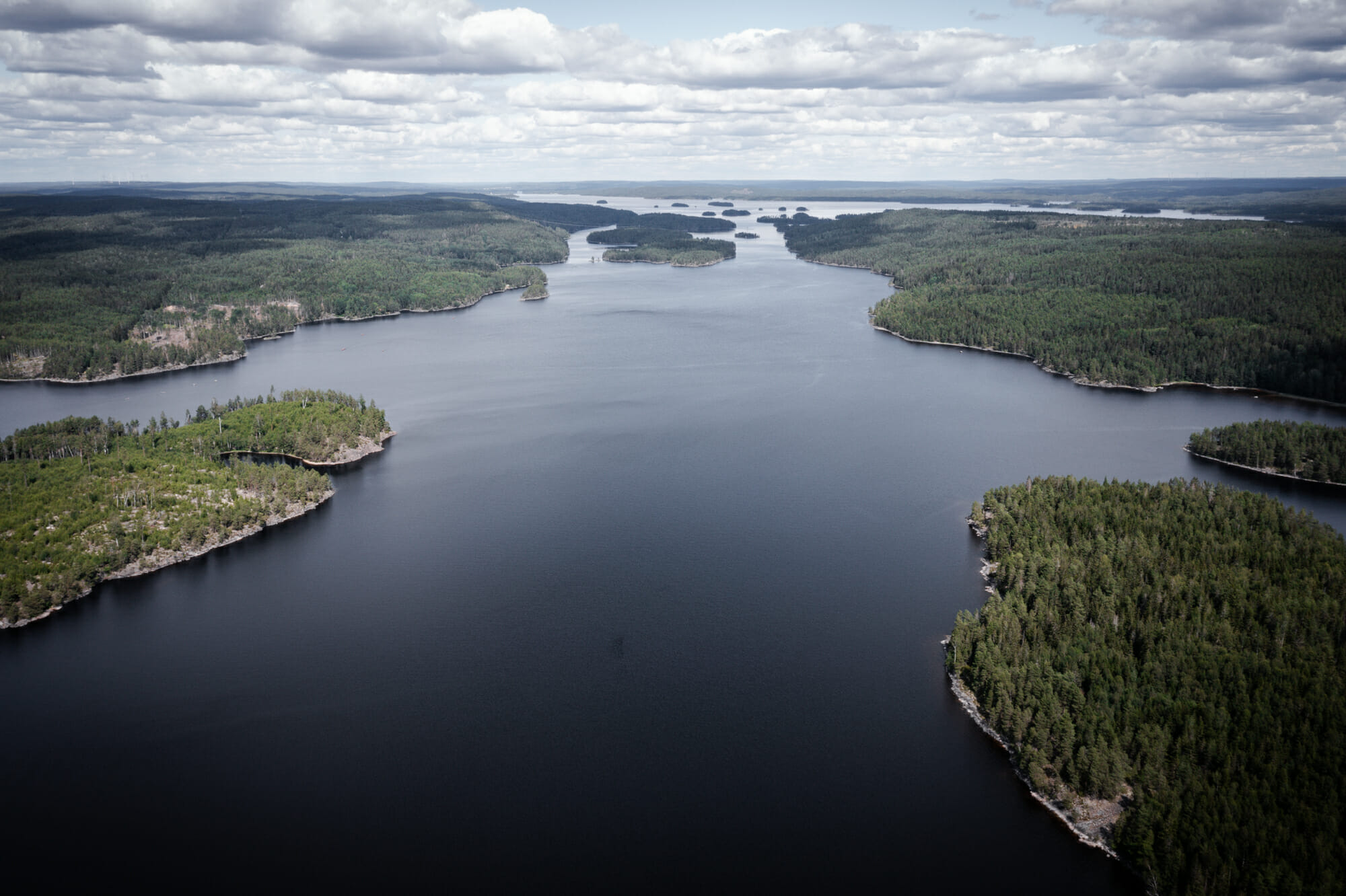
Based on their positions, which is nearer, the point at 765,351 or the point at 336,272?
the point at 765,351

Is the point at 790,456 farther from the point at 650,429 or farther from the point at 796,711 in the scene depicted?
the point at 796,711

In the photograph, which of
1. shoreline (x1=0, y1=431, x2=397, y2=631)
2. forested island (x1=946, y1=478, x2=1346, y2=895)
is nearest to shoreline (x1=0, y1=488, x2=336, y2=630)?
shoreline (x1=0, y1=431, x2=397, y2=631)

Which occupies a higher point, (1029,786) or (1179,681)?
(1179,681)

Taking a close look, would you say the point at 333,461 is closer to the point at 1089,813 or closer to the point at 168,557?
the point at 168,557

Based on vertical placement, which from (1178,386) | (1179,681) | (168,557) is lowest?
(168,557)

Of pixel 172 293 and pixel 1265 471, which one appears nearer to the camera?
pixel 1265 471

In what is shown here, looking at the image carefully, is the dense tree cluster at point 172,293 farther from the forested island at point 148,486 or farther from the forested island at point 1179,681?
the forested island at point 1179,681

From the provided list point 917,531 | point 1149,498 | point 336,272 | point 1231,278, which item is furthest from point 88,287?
point 1231,278

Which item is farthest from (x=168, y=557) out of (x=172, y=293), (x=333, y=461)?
(x=172, y=293)
